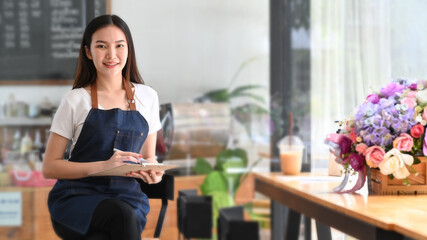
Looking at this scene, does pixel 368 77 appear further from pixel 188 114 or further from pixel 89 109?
pixel 89 109

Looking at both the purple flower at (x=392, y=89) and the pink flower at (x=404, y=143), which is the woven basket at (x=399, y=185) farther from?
the purple flower at (x=392, y=89)

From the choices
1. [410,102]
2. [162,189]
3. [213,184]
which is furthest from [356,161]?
[213,184]

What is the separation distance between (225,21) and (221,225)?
1.50m

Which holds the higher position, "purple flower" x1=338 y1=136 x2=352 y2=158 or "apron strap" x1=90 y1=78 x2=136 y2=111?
"apron strap" x1=90 y1=78 x2=136 y2=111

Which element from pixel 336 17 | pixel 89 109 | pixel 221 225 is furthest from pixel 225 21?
pixel 89 109

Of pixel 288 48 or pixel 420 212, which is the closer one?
pixel 420 212

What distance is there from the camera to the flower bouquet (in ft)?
8.35

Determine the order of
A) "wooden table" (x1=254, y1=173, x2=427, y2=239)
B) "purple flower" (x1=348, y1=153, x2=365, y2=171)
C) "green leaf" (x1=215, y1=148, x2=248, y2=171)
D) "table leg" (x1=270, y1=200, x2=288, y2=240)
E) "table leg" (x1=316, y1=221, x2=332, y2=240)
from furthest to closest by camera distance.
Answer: "table leg" (x1=270, y1=200, x2=288, y2=240) → "green leaf" (x1=215, y1=148, x2=248, y2=171) → "table leg" (x1=316, y1=221, x2=332, y2=240) → "purple flower" (x1=348, y1=153, x2=365, y2=171) → "wooden table" (x1=254, y1=173, x2=427, y2=239)

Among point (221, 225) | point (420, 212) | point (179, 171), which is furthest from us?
point (179, 171)

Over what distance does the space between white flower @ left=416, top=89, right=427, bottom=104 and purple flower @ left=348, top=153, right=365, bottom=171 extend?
30 centimetres

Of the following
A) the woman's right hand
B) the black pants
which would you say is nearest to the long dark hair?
the woman's right hand

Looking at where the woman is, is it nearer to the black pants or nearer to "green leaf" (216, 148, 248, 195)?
the black pants

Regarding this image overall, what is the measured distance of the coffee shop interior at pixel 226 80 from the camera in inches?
Result: 152

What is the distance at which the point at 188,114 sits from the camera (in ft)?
12.8
